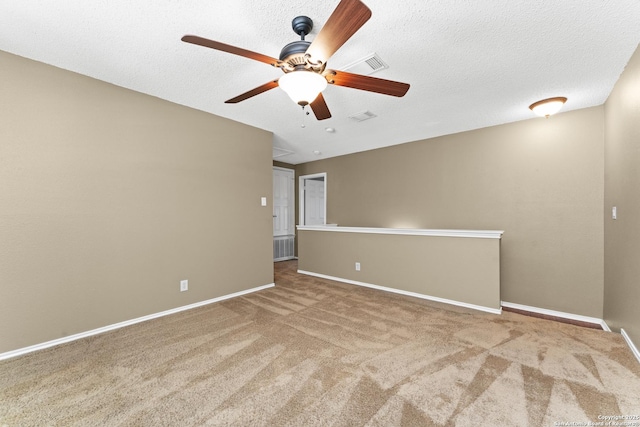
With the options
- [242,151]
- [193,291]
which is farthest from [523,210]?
[193,291]

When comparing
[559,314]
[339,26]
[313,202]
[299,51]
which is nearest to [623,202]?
[559,314]

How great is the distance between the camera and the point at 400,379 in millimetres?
1854

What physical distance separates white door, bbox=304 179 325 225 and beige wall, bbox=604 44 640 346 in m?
5.21

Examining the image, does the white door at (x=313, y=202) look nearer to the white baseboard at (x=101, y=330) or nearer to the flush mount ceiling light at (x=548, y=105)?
the white baseboard at (x=101, y=330)

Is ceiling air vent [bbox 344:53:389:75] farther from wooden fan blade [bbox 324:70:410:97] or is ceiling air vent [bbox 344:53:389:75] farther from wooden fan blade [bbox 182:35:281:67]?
wooden fan blade [bbox 182:35:281:67]

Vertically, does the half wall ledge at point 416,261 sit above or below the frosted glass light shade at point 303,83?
below

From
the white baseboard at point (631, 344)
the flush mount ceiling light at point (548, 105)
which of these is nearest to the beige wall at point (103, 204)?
the flush mount ceiling light at point (548, 105)

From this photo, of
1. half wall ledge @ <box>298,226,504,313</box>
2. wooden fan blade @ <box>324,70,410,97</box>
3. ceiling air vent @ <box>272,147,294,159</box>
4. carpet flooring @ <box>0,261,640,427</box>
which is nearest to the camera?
carpet flooring @ <box>0,261,640,427</box>

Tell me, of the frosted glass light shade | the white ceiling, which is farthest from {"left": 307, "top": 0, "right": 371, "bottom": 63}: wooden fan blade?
the white ceiling

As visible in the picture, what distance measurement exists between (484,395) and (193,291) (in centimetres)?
306

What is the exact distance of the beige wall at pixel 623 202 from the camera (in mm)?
2098

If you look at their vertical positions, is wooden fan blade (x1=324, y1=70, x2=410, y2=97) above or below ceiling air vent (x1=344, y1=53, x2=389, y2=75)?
below

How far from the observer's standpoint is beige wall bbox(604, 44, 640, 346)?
2.10 m

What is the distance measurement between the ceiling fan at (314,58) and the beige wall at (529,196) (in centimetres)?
270
